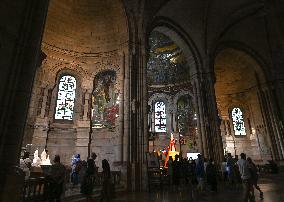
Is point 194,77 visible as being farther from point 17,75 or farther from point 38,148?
point 17,75

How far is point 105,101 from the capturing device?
15.6 m

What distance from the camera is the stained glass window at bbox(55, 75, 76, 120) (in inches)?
600

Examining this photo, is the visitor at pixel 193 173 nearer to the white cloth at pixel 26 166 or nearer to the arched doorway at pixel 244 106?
the white cloth at pixel 26 166

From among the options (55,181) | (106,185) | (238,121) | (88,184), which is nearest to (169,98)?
(238,121)

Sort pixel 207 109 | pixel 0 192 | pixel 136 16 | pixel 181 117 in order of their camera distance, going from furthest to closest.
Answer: pixel 181 117 < pixel 207 109 < pixel 136 16 < pixel 0 192

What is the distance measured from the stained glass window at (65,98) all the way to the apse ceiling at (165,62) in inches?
442

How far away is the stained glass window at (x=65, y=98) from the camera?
15.2 metres

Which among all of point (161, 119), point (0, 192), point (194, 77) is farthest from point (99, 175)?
point (161, 119)

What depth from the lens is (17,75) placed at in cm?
526

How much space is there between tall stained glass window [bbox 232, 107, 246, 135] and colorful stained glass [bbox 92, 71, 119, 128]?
13787 mm

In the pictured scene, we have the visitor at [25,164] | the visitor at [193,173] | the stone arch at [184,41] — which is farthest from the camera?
the stone arch at [184,41]

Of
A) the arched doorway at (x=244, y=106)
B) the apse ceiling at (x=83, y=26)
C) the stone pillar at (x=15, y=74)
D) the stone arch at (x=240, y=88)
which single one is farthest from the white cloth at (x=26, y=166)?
the arched doorway at (x=244, y=106)

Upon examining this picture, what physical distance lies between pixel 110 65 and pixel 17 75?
10.5 m

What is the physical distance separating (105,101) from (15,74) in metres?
10.4
